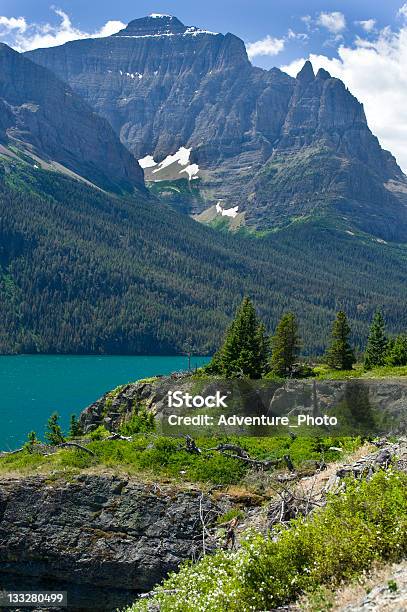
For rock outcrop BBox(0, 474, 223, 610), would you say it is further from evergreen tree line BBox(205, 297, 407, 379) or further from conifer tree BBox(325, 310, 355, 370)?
conifer tree BBox(325, 310, 355, 370)

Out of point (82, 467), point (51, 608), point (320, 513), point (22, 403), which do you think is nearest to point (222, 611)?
point (320, 513)

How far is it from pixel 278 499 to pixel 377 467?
10.5 feet

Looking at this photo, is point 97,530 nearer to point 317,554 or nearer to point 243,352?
point 317,554

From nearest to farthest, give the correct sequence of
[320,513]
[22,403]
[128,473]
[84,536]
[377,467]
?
[320,513], [377,467], [84,536], [128,473], [22,403]

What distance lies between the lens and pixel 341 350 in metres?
54.3

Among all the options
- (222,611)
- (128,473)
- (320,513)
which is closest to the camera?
(222,611)

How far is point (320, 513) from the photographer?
11570 mm

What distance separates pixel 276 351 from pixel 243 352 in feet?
24.9

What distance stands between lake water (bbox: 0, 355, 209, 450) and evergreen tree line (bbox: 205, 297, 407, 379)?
19945 mm

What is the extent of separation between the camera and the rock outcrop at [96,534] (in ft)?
53.5

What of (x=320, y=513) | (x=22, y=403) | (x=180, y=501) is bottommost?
(x=22, y=403)

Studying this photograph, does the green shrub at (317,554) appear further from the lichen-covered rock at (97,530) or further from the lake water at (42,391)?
the lake water at (42,391)

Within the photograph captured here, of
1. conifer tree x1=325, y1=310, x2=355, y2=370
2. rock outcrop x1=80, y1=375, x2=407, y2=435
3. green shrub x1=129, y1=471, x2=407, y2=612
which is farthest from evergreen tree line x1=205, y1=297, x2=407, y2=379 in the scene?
green shrub x1=129, y1=471, x2=407, y2=612

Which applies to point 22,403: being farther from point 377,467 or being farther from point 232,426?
point 377,467
